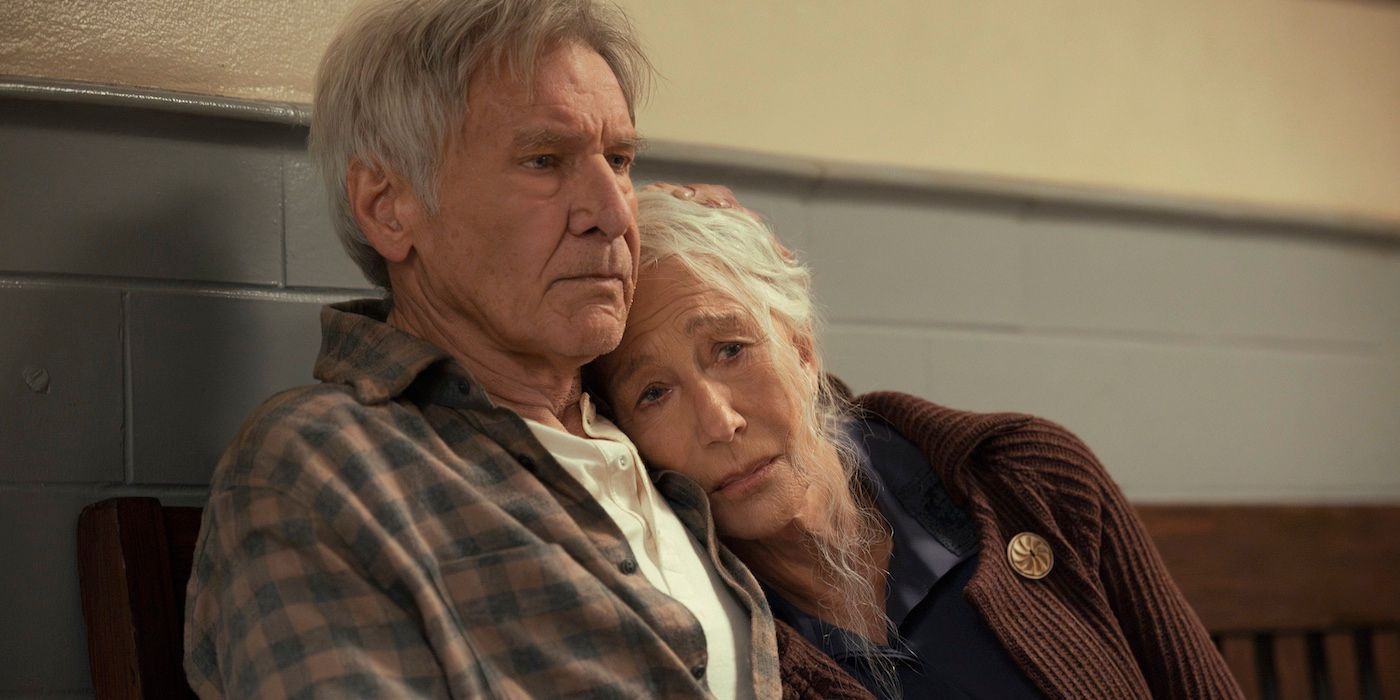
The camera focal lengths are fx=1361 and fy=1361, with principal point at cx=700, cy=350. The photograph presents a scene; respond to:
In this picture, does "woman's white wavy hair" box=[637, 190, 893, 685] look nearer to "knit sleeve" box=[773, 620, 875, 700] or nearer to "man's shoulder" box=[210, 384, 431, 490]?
"knit sleeve" box=[773, 620, 875, 700]

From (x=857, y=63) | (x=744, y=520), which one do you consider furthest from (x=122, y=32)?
(x=857, y=63)

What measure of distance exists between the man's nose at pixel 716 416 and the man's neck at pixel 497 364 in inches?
6.3

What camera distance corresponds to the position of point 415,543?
1314 millimetres

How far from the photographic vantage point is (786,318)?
1776 millimetres

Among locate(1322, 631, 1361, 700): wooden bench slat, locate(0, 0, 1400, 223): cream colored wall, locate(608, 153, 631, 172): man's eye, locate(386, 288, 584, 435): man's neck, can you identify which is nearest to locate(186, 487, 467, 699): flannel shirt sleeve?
locate(386, 288, 584, 435): man's neck

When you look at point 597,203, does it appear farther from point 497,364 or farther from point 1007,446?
point 1007,446

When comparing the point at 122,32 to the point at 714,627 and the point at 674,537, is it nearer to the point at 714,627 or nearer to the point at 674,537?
the point at 674,537

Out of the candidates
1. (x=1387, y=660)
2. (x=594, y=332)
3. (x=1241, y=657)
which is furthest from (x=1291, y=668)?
(x=594, y=332)

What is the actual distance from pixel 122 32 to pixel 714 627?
1063 millimetres

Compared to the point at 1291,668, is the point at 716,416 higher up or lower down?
higher up

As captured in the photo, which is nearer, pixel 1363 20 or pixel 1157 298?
pixel 1157 298

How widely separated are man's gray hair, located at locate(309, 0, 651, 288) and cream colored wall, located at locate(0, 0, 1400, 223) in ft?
1.07

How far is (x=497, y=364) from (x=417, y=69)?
347mm

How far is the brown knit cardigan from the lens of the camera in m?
1.69
